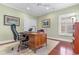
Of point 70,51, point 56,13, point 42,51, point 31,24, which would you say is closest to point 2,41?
point 31,24

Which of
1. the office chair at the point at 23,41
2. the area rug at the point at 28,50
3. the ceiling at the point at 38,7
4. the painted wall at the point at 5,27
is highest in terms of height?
the ceiling at the point at 38,7

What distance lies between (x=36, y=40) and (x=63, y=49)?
1.87ft

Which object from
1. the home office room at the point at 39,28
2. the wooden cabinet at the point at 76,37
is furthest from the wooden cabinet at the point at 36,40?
the wooden cabinet at the point at 76,37

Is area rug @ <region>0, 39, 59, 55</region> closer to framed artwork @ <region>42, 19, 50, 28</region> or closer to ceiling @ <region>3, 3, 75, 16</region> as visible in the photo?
framed artwork @ <region>42, 19, 50, 28</region>

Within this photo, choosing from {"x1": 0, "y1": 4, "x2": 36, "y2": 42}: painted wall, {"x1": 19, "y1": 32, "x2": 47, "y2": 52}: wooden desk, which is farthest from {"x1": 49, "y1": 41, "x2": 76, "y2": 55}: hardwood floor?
{"x1": 0, "y1": 4, "x2": 36, "y2": 42}: painted wall

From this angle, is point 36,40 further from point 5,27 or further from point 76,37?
point 76,37

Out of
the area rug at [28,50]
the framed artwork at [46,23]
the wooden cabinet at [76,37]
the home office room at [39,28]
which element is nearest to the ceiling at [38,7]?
the home office room at [39,28]

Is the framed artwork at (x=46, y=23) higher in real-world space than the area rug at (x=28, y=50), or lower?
higher

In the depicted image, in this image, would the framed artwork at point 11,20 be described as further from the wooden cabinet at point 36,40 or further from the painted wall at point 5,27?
the wooden cabinet at point 36,40

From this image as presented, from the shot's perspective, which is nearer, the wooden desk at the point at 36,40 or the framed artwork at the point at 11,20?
the framed artwork at the point at 11,20

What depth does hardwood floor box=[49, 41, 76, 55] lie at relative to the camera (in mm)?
1824

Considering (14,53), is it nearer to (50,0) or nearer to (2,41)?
(2,41)

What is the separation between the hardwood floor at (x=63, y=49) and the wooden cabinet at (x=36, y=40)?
264 mm

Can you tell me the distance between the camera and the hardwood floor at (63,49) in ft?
5.98
